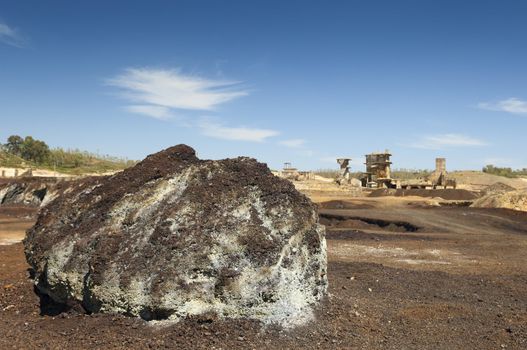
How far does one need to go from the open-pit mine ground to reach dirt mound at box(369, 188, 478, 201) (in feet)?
68.7

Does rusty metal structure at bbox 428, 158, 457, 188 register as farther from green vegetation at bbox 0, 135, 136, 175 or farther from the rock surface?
green vegetation at bbox 0, 135, 136, 175

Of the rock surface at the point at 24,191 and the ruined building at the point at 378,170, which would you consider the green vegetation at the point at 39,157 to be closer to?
the rock surface at the point at 24,191

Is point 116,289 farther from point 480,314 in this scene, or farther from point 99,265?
point 480,314

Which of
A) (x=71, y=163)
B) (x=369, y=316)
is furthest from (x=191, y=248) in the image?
(x=71, y=163)

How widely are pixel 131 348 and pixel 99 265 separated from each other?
123 centimetres

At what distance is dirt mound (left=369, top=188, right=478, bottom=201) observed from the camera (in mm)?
34375

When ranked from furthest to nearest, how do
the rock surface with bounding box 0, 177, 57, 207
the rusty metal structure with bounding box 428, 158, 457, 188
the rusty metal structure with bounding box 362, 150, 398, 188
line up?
the rusty metal structure with bounding box 362, 150, 398, 188, the rusty metal structure with bounding box 428, 158, 457, 188, the rock surface with bounding box 0, 177, 57, 207

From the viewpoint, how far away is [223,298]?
6.02 m

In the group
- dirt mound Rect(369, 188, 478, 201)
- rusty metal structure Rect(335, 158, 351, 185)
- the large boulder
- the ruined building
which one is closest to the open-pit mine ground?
the large boulder

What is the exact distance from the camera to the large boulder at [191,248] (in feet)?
19.8

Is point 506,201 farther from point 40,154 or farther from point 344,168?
point 40,154

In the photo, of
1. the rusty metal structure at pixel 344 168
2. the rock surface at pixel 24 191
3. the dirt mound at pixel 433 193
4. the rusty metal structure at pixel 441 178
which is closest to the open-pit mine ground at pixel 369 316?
the rock surface at pixel 24 191

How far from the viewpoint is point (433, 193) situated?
3528 centimetres

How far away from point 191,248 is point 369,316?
2664 mm
